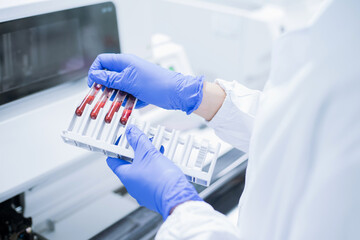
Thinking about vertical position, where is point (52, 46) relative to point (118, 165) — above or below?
above

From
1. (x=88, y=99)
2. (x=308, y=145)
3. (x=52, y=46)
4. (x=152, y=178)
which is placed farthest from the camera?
(x=52, y=46)

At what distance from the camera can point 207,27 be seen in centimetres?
167

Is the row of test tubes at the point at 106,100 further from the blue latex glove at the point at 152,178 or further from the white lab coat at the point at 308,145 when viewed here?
the white lab coat at the point at 308,145

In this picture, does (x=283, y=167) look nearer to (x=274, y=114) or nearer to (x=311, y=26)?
(x=274, y=114)

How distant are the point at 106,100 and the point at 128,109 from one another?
0.06 m

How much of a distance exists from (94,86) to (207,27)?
922 millimetres

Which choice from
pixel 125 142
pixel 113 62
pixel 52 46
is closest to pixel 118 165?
pixel 125 142

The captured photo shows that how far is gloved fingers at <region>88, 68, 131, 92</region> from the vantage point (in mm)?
848

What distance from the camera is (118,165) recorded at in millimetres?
792

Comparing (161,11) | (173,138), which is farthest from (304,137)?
(161,11)

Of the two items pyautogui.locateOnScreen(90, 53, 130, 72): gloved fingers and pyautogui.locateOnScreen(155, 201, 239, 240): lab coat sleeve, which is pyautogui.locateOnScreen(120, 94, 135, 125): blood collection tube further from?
pyautogui.locateOnScreen(155, 201, 239, 240): lab coat sleeve

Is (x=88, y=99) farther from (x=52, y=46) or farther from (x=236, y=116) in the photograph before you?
(x=236, y=116)

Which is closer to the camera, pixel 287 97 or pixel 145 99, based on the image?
pixel 287 97

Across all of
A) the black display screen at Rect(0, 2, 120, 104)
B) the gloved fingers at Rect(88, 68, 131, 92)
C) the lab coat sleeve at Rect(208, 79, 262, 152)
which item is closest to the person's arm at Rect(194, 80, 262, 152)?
the lab coat sleeve at Rect(208, 79, 262, 152)
